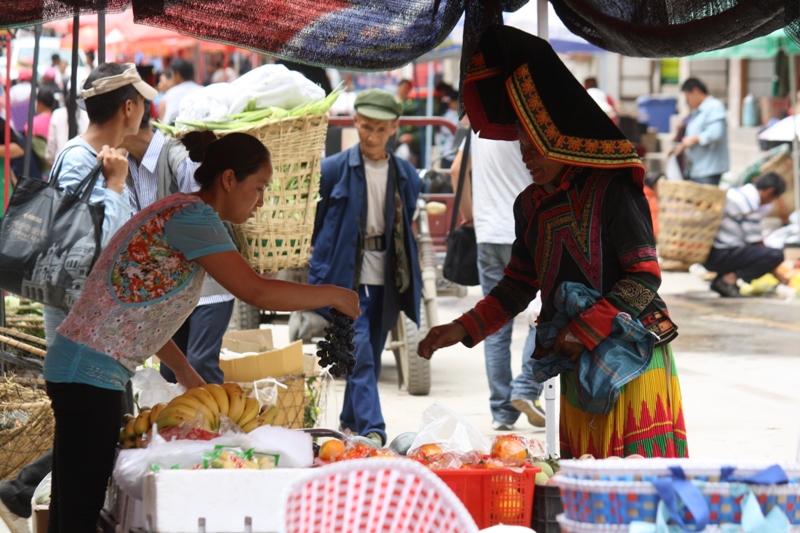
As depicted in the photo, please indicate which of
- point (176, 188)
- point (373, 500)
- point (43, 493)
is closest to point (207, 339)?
point (176, 188)

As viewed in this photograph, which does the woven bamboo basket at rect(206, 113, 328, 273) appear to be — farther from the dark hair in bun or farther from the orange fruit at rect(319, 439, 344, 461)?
the orange fruit at rect(319, 439, 344, 461)

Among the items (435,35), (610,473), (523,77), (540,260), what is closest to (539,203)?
(540,260)

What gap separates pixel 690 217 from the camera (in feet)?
43.5

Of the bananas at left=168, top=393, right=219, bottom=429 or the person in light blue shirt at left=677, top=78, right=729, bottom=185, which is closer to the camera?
the bananas at left=168, top=393, right=219, bottom=429

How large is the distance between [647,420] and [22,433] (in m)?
3.36

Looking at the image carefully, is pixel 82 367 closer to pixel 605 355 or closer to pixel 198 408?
pixel 198 408

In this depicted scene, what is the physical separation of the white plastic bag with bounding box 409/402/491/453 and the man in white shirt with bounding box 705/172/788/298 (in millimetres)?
10137

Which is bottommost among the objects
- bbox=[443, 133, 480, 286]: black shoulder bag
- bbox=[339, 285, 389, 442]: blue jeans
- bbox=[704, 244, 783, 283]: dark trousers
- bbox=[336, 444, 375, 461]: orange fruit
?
bbox=[704, 244, 783, 283]: dark trousers

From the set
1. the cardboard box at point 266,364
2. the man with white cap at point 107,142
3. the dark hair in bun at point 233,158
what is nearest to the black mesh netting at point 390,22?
the dark hair in bun at point 233,158

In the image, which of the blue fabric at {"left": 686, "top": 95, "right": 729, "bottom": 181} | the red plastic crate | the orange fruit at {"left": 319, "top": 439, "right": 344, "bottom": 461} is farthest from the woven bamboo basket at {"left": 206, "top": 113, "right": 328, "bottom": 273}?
the blue fabric at {"left": 686, "top": 95, "right": 729, "bottom": 181}

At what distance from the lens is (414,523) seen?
250cm

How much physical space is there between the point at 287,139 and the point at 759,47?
496 inches

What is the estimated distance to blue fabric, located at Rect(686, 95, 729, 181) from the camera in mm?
15828

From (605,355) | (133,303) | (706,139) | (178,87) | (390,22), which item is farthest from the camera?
(706,139)
